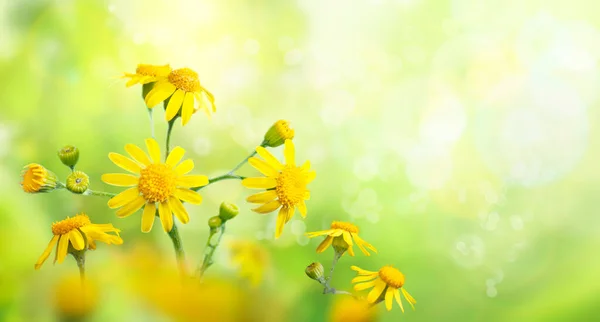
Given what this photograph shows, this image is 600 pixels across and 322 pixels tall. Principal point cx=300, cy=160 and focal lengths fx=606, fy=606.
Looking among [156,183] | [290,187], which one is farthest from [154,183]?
[290,187]

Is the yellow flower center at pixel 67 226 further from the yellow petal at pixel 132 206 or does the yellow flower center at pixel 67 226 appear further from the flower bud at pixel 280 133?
the flower bud at pixel 280 133

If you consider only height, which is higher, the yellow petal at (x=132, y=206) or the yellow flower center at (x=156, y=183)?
the yellow flower center at (x=156, y=183)

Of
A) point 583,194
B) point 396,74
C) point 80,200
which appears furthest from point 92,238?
point 583,194

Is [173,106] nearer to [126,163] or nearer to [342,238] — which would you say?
[126,163]

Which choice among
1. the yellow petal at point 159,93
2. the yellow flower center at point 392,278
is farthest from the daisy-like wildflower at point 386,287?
the yellow petal at point 159,93

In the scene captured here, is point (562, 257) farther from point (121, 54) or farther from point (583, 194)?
point (121, 54)

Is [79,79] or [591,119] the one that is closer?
[79,79]

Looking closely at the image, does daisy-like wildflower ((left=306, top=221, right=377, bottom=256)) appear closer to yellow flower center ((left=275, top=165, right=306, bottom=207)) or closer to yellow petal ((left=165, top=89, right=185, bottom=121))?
yellow flower center ((left=275, top=165, right=306, bottom=207))
